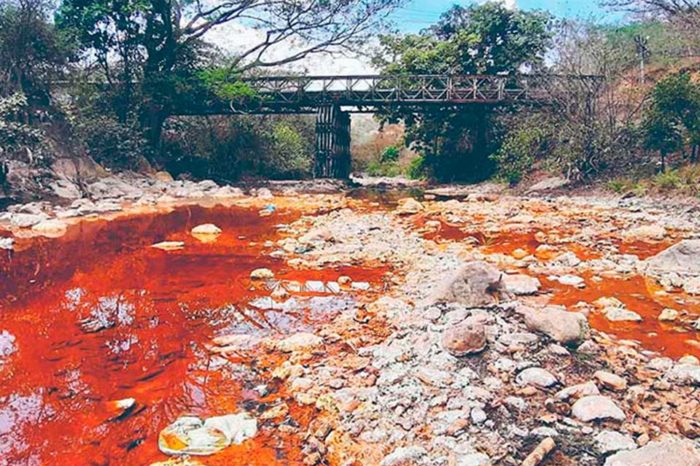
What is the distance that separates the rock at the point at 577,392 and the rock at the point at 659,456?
519mm

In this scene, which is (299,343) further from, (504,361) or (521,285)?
(521,285)

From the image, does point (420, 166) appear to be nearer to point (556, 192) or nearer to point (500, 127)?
point (500, 127)

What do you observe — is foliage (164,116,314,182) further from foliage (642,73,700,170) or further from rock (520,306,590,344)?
rock (520,306,590,344)

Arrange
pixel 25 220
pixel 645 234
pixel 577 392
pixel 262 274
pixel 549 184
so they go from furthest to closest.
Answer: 1. pixel 549 184
2. pixel 25 220
3. pixel 645 234
4. pixel 262 274
5. pixel 577 392

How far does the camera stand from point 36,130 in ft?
35.4

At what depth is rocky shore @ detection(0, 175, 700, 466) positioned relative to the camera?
7.03 feet

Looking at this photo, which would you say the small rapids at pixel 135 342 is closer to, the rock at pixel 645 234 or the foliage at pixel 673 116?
the rock at pixel 645 234

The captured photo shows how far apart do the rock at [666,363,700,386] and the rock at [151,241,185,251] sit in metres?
6.08

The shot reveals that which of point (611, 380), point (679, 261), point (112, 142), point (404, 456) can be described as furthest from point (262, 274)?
point (112, 142)

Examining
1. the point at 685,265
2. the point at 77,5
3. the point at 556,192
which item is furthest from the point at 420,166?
the point at 685,265

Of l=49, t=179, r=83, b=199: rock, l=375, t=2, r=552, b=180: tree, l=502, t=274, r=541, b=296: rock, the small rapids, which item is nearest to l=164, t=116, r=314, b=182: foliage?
l=375, t=2, r=552, b=180: tree

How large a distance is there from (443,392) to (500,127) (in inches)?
740

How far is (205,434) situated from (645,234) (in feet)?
22.7

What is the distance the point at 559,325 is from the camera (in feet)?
9.87
